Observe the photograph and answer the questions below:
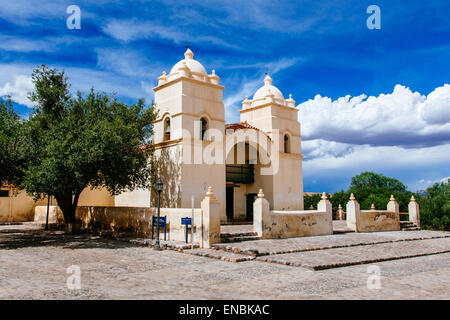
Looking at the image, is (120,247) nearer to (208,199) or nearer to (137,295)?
(208,199)

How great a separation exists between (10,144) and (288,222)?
1142cm

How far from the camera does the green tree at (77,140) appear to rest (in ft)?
43.8

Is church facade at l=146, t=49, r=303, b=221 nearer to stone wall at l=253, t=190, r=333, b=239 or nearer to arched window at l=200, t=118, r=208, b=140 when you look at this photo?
arched window at l=200, t=118, r=208, b=140

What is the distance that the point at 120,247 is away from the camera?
518 inches

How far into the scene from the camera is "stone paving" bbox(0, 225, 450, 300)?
257 inches

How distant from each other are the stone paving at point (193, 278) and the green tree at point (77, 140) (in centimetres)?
301

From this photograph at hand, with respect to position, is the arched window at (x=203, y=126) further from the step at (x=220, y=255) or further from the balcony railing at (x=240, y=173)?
the step at (x=220, y=255)

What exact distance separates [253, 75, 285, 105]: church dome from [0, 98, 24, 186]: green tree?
46.3 feet

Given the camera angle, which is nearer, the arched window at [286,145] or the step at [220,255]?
the step at [220,255]

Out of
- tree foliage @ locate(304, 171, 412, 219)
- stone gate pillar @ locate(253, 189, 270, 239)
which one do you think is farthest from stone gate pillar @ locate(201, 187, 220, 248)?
tree foliage @ locate(304, 171, 412, 219)

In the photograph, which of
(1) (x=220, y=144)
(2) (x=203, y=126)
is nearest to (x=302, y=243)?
(1) (x=220, y=144)

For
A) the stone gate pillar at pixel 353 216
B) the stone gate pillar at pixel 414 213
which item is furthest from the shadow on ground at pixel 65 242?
the stone gate pillar at pixel 414 213

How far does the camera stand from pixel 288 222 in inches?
601

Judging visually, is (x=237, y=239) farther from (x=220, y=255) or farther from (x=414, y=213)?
(x=414, y=213)
